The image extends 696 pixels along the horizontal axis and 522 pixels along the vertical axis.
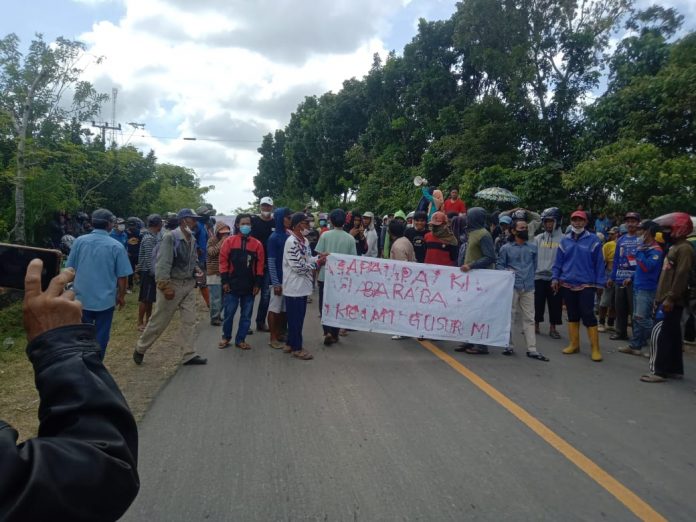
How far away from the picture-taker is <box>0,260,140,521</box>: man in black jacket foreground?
1.08 metres

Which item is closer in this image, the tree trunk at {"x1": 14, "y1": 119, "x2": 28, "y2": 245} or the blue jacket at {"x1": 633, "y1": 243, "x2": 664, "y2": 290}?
the blue jacket at {"x1": 633, "y1": 243, "x2": 664, "y2": 290}

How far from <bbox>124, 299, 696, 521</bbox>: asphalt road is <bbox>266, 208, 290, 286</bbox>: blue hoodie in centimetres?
129

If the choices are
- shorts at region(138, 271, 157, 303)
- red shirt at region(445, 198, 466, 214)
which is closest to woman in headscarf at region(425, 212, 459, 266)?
shorts at region(138, 271, 157, 303)

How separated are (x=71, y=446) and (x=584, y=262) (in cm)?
743

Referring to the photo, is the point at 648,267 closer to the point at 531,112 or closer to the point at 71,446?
the point at 71,446

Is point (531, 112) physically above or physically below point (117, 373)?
above

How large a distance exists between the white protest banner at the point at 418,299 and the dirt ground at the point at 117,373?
247cm

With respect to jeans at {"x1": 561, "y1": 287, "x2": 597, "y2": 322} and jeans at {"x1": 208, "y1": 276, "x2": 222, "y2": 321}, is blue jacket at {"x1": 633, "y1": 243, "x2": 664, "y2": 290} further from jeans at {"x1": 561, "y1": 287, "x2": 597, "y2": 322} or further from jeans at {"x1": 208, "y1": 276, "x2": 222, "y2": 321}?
jeans at {"x1": 208, "y1": 276, "x2": 222, "y2": 321}

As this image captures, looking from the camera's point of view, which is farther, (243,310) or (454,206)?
(454,206)

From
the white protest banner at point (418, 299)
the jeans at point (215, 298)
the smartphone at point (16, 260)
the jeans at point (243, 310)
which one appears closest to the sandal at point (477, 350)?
the white protest banner at point (418, 299)

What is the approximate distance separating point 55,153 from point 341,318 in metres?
9.96

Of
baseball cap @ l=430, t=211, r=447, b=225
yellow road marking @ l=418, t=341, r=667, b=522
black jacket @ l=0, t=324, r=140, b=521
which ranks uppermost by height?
baseball cap @ l=430, t=211, r=447, b=225

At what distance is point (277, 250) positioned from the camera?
25.2ft

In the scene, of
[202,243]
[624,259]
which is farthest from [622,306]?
[202,243]
